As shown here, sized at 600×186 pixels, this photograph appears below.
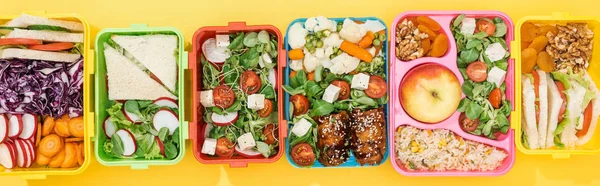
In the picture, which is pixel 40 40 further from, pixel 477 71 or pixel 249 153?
pixel 477 71

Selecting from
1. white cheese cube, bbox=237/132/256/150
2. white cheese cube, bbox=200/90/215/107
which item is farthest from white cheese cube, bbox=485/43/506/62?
white cheese cube, bbox=200/90/215/107

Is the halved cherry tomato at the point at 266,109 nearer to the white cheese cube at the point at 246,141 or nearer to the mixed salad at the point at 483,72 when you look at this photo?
the white cheese cube at the point at 246,141

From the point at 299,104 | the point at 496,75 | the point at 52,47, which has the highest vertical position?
the point at 52,47

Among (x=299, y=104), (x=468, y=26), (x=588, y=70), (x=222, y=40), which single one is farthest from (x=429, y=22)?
(x=222, y=40)

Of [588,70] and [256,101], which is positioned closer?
[256,101]

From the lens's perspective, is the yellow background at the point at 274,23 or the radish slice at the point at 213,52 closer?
the radish slice at the point at 213,52

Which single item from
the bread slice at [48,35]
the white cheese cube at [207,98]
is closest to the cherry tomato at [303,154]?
the white cheese cube at [207,98]
